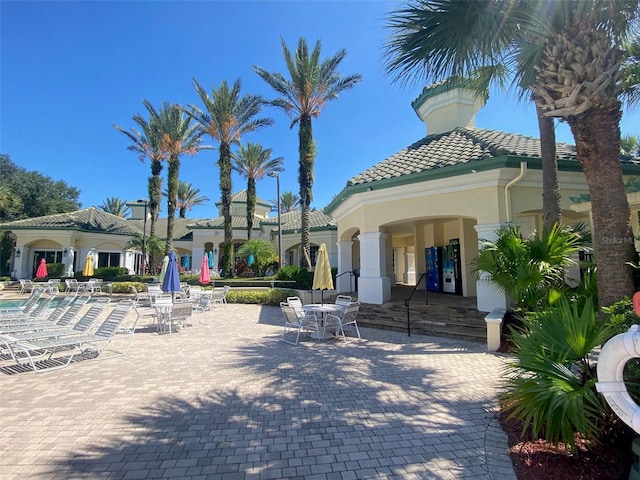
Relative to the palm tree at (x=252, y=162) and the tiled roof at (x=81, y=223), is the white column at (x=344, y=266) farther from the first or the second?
the tiled roof at (x=81, y=223)

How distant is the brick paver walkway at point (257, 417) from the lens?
3.49 m

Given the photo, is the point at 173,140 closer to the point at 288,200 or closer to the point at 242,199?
the point at 242,199

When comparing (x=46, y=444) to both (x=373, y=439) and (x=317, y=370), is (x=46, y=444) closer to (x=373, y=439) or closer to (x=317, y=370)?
(x=373, y=439)

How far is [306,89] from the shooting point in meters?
20.5

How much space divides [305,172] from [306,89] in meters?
4.92

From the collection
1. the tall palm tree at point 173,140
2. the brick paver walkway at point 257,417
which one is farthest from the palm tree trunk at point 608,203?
the tall palm tree at point 173,140

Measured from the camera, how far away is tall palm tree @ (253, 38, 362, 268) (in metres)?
20.5

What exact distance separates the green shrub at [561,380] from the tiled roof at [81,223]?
35430 mm

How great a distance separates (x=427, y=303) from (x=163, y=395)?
885 centimetres

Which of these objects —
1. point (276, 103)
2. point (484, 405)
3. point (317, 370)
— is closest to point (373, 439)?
point (484, 405)

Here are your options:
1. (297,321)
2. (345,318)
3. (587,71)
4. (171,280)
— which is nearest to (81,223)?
(171,280)

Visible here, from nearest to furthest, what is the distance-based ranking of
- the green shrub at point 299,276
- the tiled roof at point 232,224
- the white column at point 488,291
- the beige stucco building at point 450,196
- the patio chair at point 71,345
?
the patio chair at point 71,345, the white column at point 488,291, the beige stucco building at point 450,196, the green shrub at point 299,276, the tiled roof at point 232,224

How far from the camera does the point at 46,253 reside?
104 feet

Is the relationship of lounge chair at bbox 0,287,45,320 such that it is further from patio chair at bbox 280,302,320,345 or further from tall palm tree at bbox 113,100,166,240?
tall palm tree at bbox 113,100,166,240
